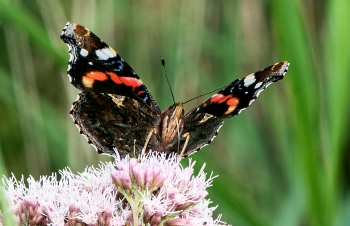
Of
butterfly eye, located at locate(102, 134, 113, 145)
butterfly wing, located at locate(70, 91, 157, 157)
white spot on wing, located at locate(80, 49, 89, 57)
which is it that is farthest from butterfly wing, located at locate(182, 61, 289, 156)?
white spot on wing, located at locate(80, 49, 89, 57)

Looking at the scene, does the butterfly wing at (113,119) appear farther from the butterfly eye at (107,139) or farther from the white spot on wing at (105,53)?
the white spot on wing at (105,53)

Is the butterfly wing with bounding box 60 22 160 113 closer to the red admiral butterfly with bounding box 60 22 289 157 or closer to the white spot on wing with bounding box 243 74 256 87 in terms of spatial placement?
the red admiral butterfly with bounding box 60 22 289 157

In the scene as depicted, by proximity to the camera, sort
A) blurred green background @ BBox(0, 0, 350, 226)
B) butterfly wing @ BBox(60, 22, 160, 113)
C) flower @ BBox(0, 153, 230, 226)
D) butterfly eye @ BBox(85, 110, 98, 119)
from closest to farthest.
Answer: flower @ BBox(0, 153, 230, 226), butterfly wing @ BBox(60, 22, 160, 113), butterfly eye @ BBox(85, 110, 98, 119), blurred green background @ BBox(0, 0, 350, 226)

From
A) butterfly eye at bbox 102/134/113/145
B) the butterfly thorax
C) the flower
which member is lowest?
the flower

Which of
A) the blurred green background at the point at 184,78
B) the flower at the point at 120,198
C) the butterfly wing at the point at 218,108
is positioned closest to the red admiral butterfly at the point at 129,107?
the butterfly wing at the point at 218,108

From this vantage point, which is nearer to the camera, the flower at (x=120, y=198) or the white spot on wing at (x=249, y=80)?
the flower at (x=120, y=198)

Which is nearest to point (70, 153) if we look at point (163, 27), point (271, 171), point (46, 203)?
point (163, 27)

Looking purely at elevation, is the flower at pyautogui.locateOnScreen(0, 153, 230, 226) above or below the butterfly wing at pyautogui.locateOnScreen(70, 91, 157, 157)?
below

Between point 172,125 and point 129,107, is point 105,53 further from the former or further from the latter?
point 172,125

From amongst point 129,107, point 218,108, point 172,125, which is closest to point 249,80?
point 218,108
